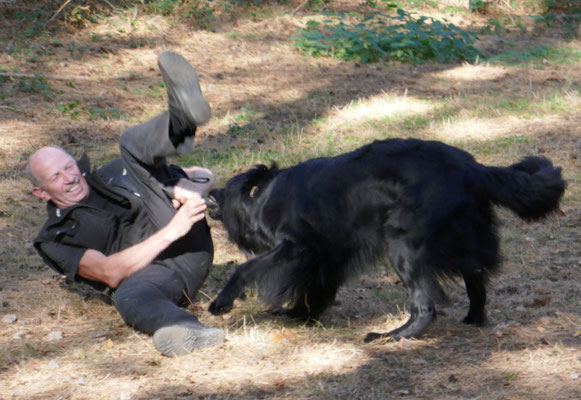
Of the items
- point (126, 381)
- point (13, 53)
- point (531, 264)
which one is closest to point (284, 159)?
point (531, 264)

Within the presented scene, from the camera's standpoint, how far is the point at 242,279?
4.08 m

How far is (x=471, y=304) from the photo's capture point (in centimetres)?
416

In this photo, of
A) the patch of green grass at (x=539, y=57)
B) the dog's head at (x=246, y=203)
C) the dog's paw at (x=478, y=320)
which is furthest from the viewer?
the patch of green grass at (x=539, y=57)

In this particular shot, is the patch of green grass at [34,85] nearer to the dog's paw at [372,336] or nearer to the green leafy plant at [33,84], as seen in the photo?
the green leafy plant at [33,84]

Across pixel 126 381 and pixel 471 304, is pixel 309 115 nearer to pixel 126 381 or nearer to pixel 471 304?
pixel 471 304

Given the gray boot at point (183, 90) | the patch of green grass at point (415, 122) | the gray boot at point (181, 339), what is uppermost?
the gray boot at point (183, 90)

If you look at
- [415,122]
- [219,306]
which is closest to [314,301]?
[219,306]

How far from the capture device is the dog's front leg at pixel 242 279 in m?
4.04

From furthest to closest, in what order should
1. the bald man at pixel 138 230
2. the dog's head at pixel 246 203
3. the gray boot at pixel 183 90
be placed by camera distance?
1. the dog's head at pixel 246 203
2. the bald man at pixel 138 230
3. the gray boot at pixel 183 90

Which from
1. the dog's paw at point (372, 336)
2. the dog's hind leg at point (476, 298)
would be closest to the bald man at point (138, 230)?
the dog's paw at point (372, 336)

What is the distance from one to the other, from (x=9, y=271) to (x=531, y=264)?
156 inches

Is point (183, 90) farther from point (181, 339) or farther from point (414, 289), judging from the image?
point (414, 289)

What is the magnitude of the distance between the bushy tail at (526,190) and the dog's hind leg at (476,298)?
1.53ft

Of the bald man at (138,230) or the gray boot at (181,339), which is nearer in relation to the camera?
the gray boot at (181,339)
